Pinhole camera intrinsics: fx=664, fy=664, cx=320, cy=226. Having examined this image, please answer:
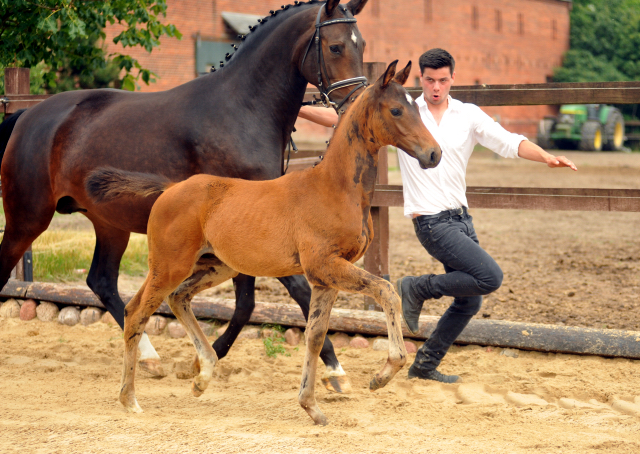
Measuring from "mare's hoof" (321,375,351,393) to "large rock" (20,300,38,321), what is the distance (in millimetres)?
3459

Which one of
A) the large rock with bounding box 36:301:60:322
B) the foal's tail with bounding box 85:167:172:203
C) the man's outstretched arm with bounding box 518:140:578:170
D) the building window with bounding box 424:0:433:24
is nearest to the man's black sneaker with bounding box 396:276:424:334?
the man's outstretched arm with bounding box 518:140:578:170

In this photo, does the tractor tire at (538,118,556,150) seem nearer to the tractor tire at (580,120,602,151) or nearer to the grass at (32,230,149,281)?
the tractor tire at (580,120,602,151)

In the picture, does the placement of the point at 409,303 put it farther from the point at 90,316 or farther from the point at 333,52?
the point at 90,316

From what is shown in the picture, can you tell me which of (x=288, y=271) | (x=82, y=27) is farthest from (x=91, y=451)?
(x=82, y=27)

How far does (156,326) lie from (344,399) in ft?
7.69

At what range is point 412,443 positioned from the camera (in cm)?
308

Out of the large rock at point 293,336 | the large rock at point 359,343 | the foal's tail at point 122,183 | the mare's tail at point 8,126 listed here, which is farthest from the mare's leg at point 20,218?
the large rock at point 359,343

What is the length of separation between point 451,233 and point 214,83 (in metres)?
1.74

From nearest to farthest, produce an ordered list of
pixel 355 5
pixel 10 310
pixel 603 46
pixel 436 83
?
1. pixel 436 83
2. pixel 355 5
3. pixel 10 310
4. pixel 603 46

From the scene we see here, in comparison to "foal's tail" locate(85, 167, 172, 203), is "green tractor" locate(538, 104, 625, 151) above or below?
below

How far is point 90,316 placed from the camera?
232 inches

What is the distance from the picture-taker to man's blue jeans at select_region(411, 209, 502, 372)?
3854mm

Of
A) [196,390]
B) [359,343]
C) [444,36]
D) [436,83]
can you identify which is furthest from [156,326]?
[444,36]

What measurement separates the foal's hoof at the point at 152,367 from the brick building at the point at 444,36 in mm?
19878
